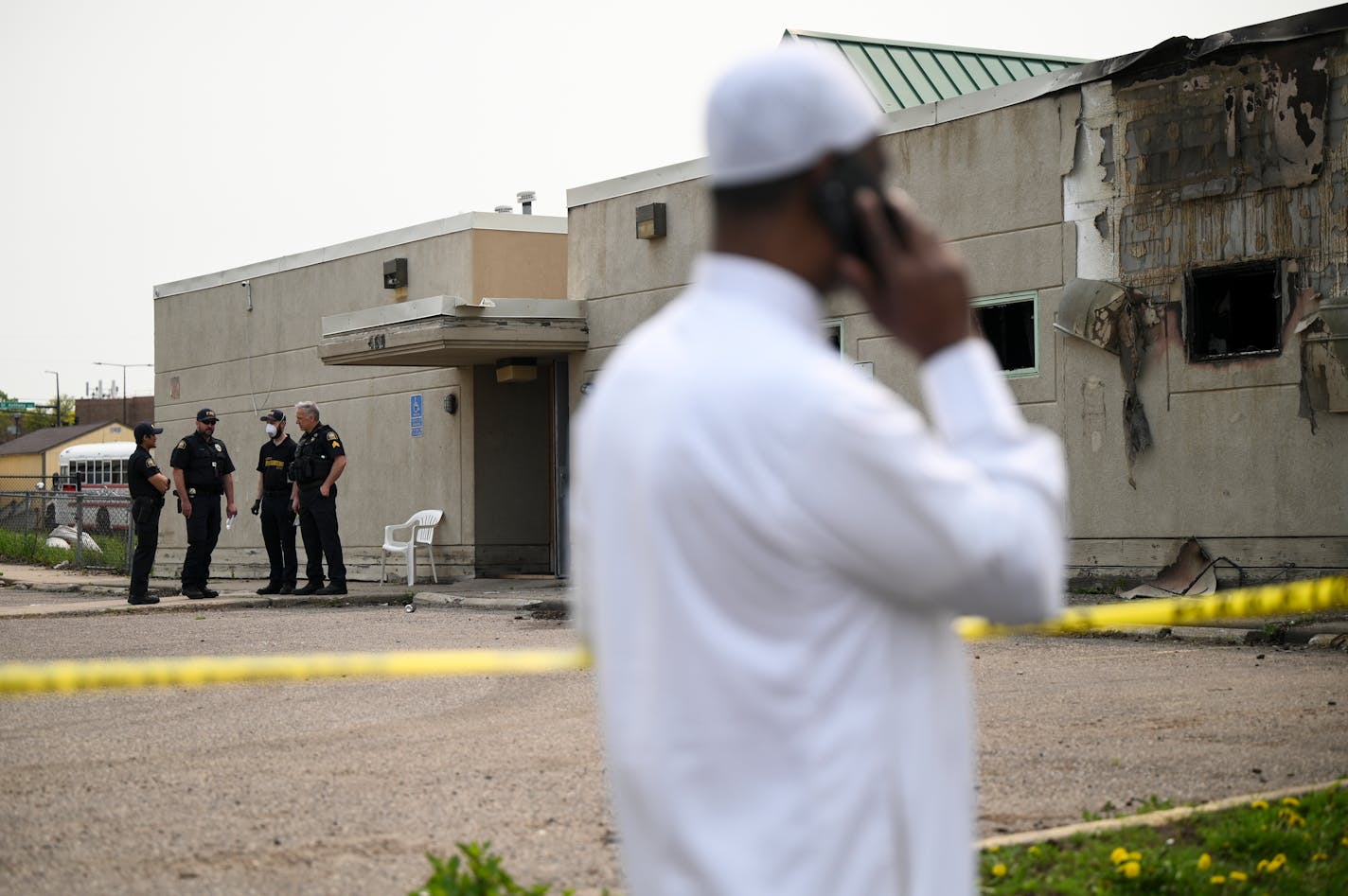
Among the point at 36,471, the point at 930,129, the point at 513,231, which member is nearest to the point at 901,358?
the point at 930,129

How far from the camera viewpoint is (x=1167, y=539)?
45.3 ft

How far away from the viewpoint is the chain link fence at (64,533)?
1021 inches

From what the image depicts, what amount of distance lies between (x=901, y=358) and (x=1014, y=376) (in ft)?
4.51

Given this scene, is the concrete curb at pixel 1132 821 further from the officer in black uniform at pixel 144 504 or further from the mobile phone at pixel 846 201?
the officer in black uniform at pixel 144 504

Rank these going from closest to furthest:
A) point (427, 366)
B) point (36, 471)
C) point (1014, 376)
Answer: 1. point (1014, 376)
2. point (427, 366)
3. point (36, 471)

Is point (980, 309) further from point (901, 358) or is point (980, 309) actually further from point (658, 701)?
point (658, 701)

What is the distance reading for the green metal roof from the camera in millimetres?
18594

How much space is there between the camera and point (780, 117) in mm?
1767

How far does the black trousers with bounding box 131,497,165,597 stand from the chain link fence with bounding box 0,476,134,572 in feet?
15.9

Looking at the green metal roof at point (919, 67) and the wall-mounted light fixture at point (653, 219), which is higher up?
the green metal roof at point (919, 67)

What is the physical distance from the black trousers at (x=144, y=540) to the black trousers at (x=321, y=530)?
5.49ft

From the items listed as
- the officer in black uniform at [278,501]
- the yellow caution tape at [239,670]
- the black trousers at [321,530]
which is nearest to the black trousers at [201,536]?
the officer in black uniform at [278,501]

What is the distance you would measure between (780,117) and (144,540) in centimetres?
1632

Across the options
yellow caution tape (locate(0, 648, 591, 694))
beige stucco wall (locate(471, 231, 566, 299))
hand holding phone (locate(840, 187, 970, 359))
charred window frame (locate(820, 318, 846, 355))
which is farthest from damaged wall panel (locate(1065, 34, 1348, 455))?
hand holding phone (locate(840, 187, 970, 359))
